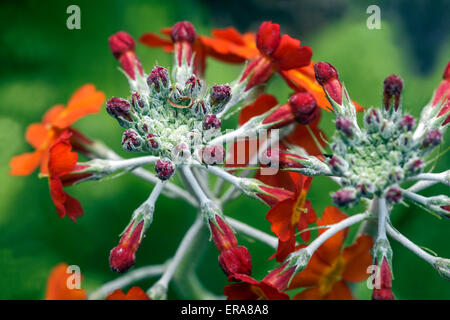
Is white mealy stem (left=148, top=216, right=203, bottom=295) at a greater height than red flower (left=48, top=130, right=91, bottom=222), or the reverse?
red flower (left=48, top=130, right=91, bottom=222)

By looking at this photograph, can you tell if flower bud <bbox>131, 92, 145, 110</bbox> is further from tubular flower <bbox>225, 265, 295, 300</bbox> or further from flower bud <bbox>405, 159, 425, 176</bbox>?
flower bud <bbox>405, 159, 425, 176</bbox>

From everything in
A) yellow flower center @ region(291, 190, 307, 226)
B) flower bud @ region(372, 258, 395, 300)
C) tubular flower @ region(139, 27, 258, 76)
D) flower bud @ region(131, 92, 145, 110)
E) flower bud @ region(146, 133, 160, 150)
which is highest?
tubular flower @ region(139, 27, 258, 76)

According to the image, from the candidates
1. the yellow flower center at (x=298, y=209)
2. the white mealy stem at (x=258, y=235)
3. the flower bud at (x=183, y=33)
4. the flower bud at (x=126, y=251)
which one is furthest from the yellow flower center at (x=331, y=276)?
the flower bud at (x=183, y=33)

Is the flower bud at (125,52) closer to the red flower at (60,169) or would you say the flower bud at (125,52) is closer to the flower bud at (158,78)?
the flower bud at (158,78)

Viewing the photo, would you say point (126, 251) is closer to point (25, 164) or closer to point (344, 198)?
point (344, 198)

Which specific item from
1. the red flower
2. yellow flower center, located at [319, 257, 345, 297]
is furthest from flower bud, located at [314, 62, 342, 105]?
the red flower

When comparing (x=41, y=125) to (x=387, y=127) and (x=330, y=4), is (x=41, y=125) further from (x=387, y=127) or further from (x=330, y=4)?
(x=330, y=4)

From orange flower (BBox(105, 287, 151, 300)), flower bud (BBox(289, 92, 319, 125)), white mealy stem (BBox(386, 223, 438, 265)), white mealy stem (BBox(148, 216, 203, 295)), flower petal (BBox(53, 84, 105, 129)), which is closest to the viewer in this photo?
white mealy stem (BBox(386, 223, 438, 265))

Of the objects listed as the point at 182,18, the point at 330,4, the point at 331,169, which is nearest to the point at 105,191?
the point at 182,18
